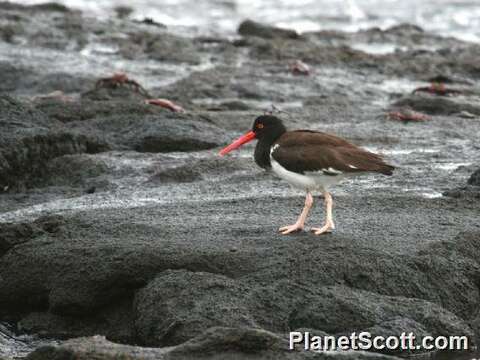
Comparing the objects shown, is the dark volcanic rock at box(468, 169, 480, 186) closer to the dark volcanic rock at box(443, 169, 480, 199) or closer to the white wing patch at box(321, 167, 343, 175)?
the dark volcanic rock at box(443, 169, 480, 199)

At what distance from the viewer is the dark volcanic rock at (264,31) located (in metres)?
20.8

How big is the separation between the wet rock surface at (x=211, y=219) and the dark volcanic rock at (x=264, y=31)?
4.23 meters

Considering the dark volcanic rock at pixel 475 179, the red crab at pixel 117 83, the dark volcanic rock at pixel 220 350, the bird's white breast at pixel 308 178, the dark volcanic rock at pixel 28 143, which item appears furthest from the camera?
the red crab at pixel 117 83

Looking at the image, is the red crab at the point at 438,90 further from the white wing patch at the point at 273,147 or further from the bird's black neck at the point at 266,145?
the white wing patch at the point at 273,147

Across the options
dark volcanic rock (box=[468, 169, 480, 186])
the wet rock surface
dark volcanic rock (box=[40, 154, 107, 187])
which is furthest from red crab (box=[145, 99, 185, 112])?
dark volcanic rock (box=[468, 169, 480, 186])

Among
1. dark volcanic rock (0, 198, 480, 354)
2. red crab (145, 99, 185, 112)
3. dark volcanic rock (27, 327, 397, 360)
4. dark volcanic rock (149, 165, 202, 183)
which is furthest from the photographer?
red crab (145, 99, 185, 112)

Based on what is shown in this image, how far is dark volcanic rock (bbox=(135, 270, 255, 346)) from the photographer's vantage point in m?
5.96

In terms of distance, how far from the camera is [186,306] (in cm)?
613

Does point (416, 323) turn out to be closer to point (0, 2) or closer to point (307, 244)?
point (307, 244)

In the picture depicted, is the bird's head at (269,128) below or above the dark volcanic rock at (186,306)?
A: above

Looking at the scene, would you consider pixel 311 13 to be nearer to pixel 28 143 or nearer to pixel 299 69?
pixel 299 69

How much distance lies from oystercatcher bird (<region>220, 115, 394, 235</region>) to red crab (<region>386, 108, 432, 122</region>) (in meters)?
5.40

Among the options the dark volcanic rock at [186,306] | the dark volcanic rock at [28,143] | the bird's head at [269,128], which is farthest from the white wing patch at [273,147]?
the dark volcanic rock at [28,143]

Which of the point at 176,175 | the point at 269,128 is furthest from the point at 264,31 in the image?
the point at 269,128
